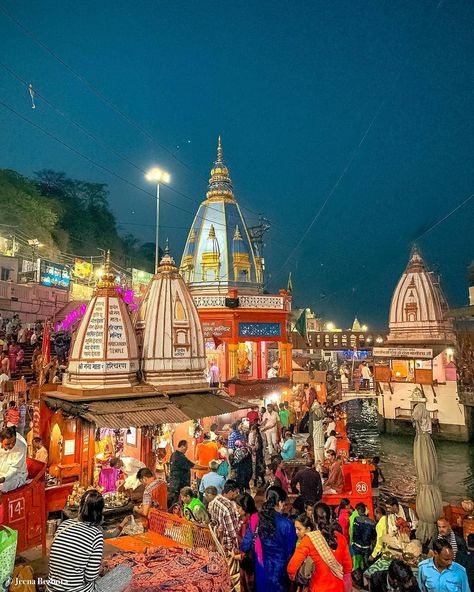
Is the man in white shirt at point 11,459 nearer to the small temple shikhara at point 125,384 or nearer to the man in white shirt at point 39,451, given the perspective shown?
the small temple shikhara at point 125,384

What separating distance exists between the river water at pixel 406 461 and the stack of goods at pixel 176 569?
1039 centimetres

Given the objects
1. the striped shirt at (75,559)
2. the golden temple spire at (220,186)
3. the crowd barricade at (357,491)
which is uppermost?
the golden temple spire at (220,186)

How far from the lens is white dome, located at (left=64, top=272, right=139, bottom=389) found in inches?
393

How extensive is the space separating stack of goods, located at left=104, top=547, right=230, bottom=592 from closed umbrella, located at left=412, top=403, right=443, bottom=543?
5.16 m

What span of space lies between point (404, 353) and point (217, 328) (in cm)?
1166

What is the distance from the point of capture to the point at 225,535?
5.41 metres

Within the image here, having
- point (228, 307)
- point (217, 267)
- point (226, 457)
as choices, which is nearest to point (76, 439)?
point (226, 457)

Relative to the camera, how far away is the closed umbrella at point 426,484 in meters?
8.09

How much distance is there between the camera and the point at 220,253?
2684 centimetres

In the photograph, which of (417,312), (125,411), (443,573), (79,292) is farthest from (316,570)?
(79,292)

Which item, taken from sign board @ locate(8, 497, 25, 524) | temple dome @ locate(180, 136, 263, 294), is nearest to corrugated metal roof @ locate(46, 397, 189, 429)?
sign board @ locate(8, 497, 25, 524)

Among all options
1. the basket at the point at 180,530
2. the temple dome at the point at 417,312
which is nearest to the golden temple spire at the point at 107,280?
the basket at the point at 180,530

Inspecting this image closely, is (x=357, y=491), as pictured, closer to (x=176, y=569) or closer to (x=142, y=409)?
(x=142, y=409)

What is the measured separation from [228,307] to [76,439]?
1276cm
